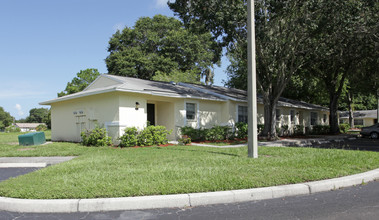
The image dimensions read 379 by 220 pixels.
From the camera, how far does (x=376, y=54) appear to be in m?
17.8

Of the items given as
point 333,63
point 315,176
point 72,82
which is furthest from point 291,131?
point 72,82

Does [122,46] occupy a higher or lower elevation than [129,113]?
higher

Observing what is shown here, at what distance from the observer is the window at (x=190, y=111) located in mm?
16062

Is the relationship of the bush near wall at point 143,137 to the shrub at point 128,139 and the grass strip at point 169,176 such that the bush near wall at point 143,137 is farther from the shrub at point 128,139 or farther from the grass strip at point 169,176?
the grass strip at point 169,176

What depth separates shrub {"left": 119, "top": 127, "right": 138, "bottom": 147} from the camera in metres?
12.8

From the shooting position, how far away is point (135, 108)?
14.1 metres

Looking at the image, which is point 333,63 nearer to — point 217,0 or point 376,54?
point 376,54

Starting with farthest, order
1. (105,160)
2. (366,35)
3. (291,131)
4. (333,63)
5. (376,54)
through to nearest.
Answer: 1. (291,131)
2. (333,63)
3. (376,54)
4. (366,35)
5. (105,160)

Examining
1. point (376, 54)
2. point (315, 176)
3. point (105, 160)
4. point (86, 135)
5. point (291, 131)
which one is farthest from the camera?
point (291, 131)

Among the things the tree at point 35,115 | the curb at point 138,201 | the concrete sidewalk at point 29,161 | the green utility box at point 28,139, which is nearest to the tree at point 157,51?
the green utility box at point 28,139

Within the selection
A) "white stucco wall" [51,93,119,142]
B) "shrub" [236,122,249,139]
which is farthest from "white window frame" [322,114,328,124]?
"white stucco wall" [51,93,119,142]

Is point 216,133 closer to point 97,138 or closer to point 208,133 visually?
point 208,133

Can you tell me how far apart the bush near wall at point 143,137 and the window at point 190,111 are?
2.62 m

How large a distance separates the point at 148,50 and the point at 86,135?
983 inches
